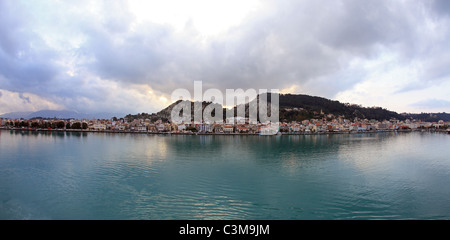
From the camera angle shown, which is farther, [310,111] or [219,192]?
[310,111]

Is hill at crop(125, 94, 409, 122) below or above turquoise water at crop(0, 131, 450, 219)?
above

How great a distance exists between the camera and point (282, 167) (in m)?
9.58

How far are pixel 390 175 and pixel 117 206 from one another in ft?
32.1

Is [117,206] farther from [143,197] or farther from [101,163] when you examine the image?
[101,163]

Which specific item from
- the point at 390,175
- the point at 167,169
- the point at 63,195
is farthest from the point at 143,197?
the point at 390,175

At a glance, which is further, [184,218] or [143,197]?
[143,197]

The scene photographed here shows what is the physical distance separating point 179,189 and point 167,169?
9.65ft

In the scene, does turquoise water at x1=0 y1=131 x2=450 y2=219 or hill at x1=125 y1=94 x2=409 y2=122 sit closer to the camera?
turquoise water at x1=0 y1=131 x2=450 y2=219

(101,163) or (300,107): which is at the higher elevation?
(300,107)

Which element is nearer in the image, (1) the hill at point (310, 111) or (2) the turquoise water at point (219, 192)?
(2) the turquoise water at point (219, 192)

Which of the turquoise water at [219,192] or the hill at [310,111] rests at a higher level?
the hill at [310,111]
